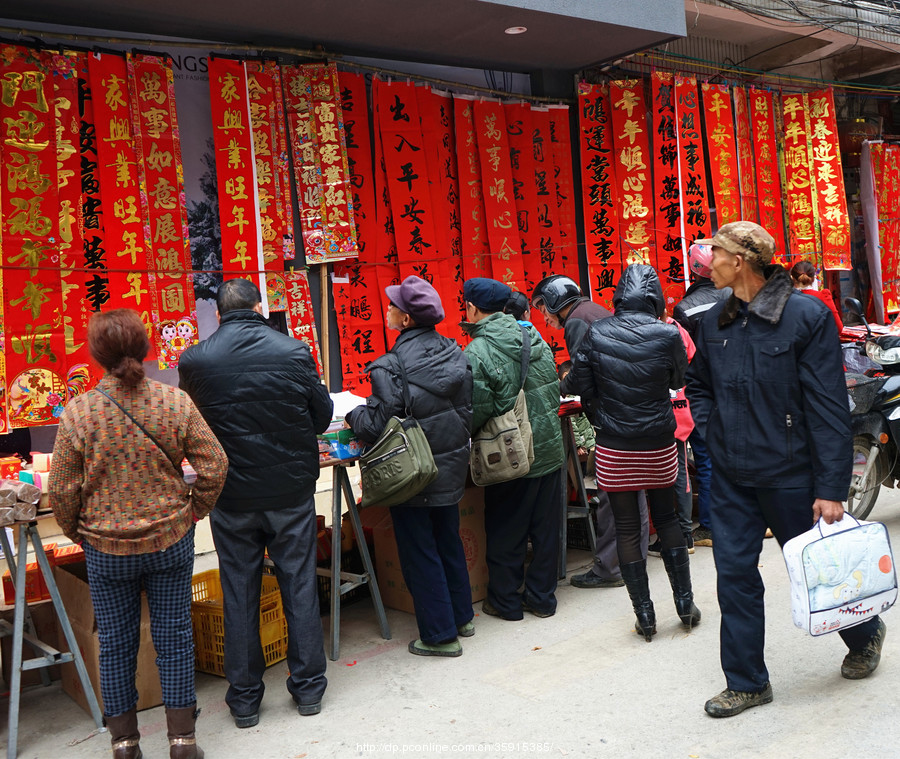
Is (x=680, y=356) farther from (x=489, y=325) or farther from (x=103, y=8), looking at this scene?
(x=103, y=8)

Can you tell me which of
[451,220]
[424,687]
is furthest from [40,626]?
[451,220]

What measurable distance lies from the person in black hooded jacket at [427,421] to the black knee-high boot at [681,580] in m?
1.22

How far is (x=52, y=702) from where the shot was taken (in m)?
4.68

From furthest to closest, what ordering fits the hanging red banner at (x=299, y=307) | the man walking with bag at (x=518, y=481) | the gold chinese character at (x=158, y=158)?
the hanging red banner at (x=299, y=307) < the gold chinese character at (x=158, y=158) < the man walking with bag at (x=518, y=481)

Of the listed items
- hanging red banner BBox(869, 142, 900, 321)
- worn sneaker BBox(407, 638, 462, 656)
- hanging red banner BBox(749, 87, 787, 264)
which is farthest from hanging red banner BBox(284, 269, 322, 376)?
hanging red banner BBox(869, 142, 900, 321)

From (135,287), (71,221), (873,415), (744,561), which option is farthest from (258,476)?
(873,415)

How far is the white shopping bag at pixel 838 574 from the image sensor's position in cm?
371

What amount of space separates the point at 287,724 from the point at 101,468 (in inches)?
61.4

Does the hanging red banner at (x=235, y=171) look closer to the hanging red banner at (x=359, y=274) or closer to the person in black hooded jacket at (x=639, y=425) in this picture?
the hanging red banner at (x=359, y=274)

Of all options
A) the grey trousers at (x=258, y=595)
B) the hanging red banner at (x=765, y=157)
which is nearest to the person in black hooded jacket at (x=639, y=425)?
the grey trousers at (x=258, y=595)

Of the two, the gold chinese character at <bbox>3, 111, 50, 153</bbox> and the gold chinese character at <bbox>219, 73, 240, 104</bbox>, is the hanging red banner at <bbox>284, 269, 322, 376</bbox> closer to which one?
the gold chinese character at <bbox>219, 73, 240, 104</bbox>

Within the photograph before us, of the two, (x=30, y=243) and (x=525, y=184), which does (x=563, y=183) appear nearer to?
(x=525, y=184)

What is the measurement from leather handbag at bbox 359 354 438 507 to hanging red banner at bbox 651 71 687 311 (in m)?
5.86

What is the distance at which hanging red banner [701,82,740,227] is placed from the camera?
33.6 feet
